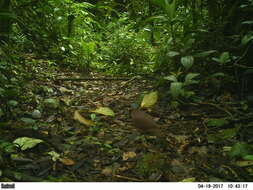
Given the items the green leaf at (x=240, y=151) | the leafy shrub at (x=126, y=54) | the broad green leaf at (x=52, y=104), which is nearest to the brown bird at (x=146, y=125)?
the green leaf at (x=240, y=151)

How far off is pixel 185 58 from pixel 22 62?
4.59 ft

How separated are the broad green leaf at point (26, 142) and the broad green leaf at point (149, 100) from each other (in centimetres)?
78

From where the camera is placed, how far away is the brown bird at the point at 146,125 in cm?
170

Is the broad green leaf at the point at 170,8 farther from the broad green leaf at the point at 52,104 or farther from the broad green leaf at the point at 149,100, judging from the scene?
the broad green leaf at the point at 52,104

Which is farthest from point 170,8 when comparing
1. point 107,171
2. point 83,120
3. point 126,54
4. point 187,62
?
point 126,54

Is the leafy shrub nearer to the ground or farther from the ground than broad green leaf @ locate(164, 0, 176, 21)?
nearer to the ground

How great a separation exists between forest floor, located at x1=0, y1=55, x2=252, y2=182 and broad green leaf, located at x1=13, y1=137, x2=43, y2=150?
37mm

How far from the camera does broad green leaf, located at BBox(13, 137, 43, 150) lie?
1.44 m

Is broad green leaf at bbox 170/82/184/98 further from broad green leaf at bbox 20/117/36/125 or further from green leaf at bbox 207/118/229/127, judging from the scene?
broad green leaf at bbox 20/117/36/125

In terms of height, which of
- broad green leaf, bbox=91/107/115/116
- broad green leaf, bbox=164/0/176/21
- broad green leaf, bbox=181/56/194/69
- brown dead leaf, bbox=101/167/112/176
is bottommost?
brown dead leaf, bbox=101/167/112/176

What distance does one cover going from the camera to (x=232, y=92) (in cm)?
205

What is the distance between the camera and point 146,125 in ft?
5.65

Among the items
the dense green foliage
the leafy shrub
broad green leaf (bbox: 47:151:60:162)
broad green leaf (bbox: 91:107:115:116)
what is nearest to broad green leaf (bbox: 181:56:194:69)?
the dense green foliage

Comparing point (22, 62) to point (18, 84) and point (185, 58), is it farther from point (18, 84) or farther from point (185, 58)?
point (185, 58)
